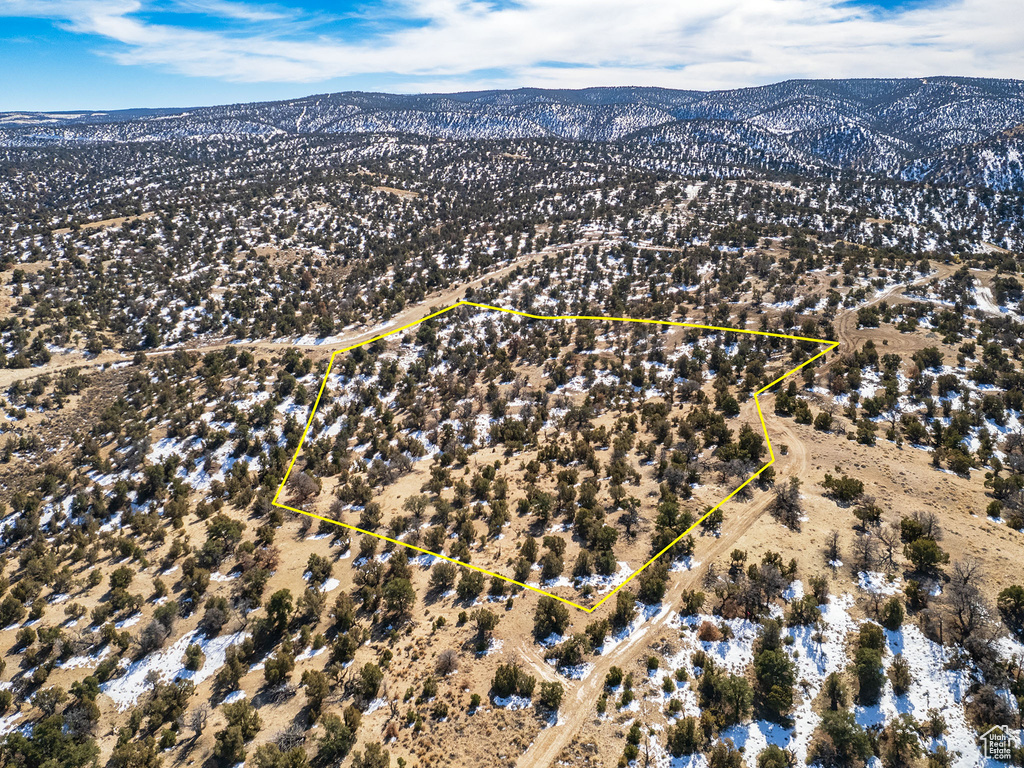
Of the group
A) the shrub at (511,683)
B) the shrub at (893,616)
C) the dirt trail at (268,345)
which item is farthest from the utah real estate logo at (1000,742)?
the dirt trail at (268,345)

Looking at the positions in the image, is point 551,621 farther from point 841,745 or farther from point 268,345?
point 268,345

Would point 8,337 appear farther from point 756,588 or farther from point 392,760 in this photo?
point 756,588

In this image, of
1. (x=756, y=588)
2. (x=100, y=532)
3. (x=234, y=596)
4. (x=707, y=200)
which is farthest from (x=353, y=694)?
(x=707, y=200)

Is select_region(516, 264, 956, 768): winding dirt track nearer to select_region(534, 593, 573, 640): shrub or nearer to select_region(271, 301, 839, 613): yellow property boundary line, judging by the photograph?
select_region(534, 593, 573, 640): shrub

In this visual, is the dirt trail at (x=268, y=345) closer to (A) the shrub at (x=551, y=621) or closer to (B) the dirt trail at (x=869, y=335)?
(B) the dirt trail at (x=869, y=335)

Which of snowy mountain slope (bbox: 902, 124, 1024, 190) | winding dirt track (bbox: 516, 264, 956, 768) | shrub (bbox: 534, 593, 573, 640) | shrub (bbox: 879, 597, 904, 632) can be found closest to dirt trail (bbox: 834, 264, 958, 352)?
winding dirt track (bbox: 516, 264, 956, 768)

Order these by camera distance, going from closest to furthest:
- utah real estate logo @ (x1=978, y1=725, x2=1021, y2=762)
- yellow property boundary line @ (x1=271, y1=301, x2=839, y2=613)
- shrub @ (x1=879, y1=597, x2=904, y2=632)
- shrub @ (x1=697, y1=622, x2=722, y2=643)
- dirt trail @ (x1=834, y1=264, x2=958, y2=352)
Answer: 1. utah real estate logo @ (x1=978, y1=725, x2=1021, y2=762)
2. shrub @ (x1=879, y1=597, x2=904, y2=632)
3. shrub @ (x1=697, y1=622, x2=722, y2=643)
4. yellow property boundary line @ (x1=271, y1=301, x2=839, y2=613)
5. dirt trail @ (x1=834, y1=264, x2=958, y2=352)

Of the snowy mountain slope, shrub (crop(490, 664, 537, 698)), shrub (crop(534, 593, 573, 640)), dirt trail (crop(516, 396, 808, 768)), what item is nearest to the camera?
dirt trail (crop(516, 396, 808, 768))

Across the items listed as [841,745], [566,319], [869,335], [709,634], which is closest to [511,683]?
[709,634]
